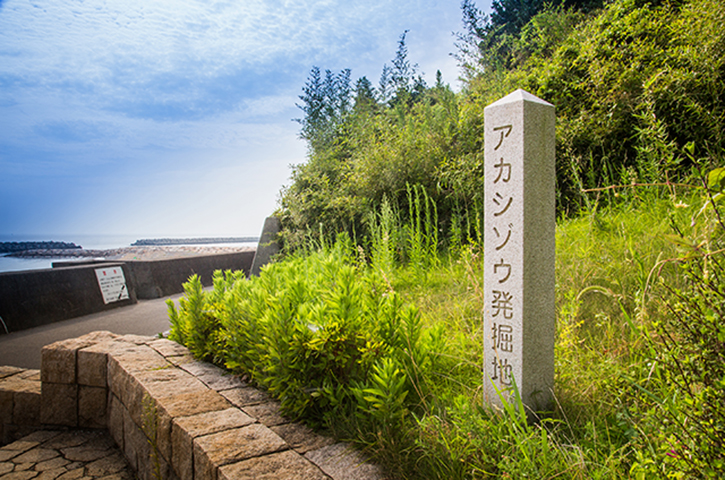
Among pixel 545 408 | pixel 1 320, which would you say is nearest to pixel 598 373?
pixel 545 408

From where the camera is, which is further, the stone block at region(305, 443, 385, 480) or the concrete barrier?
the concrete barrier

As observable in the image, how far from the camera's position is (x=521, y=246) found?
200 centimetres

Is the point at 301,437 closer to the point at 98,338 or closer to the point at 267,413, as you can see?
the point at 267,413

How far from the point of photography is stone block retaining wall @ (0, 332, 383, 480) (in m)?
1.85

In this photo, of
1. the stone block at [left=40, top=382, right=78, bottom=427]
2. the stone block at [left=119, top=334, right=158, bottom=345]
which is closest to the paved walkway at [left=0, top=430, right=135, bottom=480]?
the stone block at [left=40, top=382, right=78, bottom=427]

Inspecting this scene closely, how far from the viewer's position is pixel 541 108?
205 cm

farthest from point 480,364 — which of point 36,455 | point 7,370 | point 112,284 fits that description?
point 112,284

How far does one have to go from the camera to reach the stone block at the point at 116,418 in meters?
3.38

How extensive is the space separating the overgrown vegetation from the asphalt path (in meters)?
2.85

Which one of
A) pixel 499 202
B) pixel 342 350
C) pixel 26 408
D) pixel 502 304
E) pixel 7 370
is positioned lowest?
pixel 26 408

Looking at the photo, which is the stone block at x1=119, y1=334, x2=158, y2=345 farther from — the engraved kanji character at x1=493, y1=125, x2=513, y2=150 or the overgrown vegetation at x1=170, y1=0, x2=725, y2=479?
the engraved kanji character at x1=493, y1=125, x2=513, y2=150

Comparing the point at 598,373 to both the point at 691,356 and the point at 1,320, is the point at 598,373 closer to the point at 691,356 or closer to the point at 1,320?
the point at 691,356

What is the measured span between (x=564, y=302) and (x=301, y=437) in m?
2.11

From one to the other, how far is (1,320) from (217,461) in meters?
6.38
